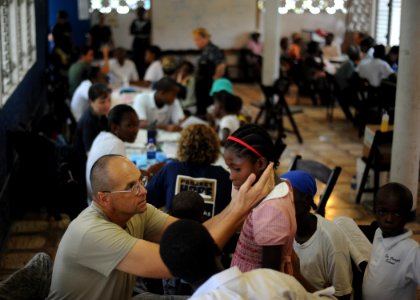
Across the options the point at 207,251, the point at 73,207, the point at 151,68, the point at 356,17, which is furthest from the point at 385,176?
the point at 356,17

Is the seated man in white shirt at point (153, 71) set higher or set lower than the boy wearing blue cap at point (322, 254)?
higher

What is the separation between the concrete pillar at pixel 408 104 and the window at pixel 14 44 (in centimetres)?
361

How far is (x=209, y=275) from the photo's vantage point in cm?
210

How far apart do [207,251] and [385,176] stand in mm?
5108

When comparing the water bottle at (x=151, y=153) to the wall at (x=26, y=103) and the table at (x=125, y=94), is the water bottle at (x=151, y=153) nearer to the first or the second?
the wall at (x=26, y=103)

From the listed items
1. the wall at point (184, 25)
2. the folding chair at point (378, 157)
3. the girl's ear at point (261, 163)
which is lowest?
the folding chair at point (378, 157)

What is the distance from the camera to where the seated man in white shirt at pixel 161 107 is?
6789 mm

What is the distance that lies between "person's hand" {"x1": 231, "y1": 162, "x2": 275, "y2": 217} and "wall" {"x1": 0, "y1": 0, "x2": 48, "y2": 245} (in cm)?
363

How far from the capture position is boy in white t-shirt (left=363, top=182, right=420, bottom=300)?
3.14 meters

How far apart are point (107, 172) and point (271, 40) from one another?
760 centimetres

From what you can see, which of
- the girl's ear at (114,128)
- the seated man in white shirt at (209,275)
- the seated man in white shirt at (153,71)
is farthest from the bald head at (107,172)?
the seated man in white shirt at (153,71)

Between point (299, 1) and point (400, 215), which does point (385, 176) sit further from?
point (299, 1)

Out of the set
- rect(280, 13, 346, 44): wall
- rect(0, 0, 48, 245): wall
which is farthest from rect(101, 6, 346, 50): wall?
rect(0, 0, 48, 245): wall

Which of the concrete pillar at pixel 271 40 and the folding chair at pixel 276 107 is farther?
the concrete pillar at pixel 271 40
